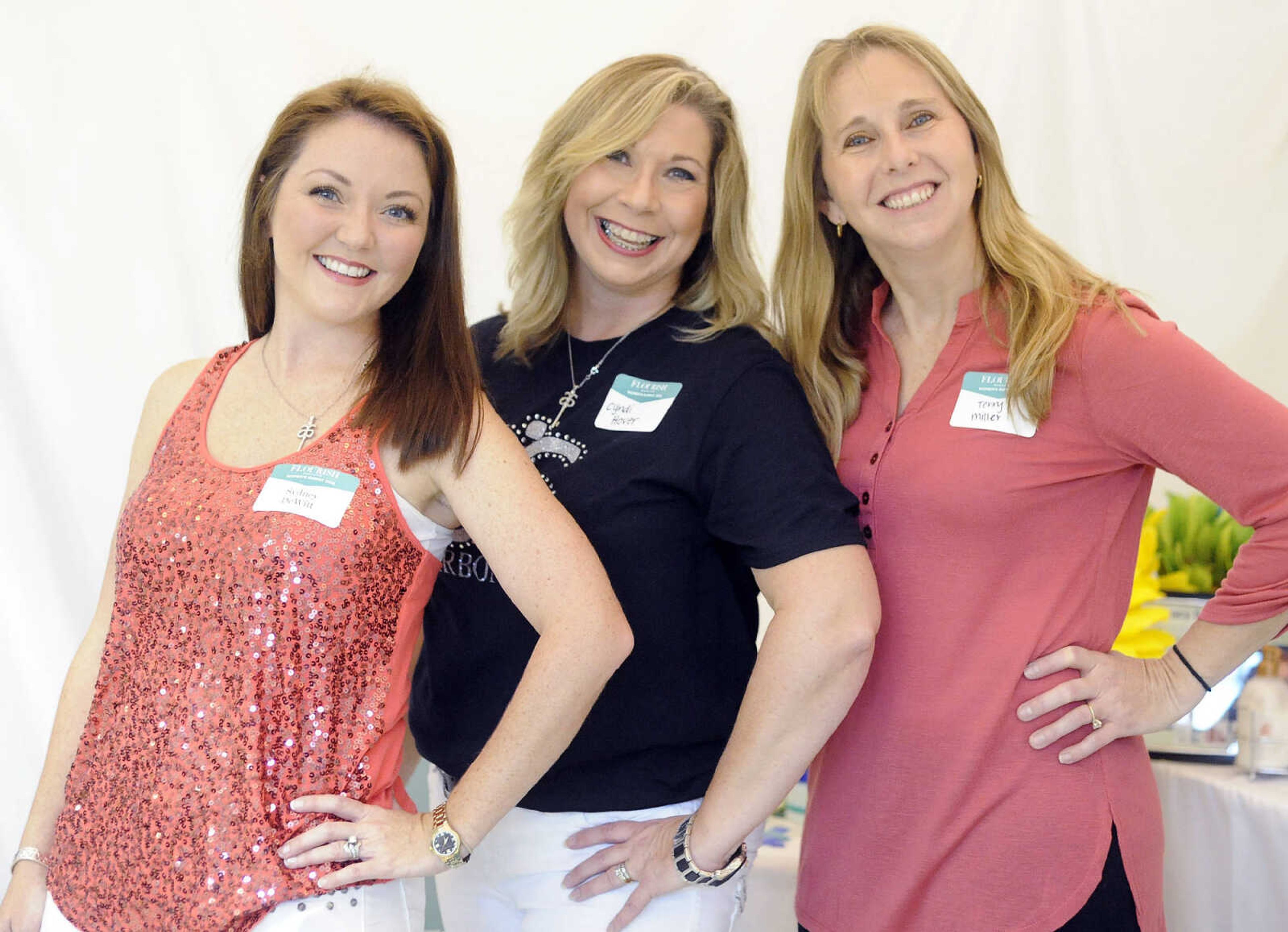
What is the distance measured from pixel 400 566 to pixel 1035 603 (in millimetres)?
819

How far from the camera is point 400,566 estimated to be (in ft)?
4.67

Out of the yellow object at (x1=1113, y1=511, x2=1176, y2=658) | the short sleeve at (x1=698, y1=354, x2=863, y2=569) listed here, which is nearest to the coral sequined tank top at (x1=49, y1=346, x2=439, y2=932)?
the short sleeve at (x1=698, y1=354, x2=863, y2=569)

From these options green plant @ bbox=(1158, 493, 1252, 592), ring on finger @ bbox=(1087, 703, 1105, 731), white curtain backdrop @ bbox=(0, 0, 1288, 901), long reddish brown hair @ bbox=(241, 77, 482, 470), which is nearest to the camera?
long reddish brown hair @ bbox=(241, 77, 482, 470)

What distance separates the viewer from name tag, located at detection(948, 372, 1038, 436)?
1.59m

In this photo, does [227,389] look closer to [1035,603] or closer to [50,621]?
[1035,603]

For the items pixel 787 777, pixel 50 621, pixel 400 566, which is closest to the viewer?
pixel 400 566

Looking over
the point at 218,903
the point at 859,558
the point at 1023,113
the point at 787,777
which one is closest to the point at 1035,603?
the point at 859,558

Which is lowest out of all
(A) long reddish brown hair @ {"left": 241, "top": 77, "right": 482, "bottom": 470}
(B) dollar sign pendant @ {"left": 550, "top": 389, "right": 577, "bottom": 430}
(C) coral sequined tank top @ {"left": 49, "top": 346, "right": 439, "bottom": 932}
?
(C) coral sequined tank top @ {"left": 49, "top": 346, "right": 439, "bottom": 932}

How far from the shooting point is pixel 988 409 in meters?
1.63

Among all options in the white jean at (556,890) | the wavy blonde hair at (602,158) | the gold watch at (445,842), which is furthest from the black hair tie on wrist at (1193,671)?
the gold watch at (445,842)

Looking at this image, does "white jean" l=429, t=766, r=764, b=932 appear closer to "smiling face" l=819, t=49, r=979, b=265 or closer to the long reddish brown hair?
the long reddish brown hair

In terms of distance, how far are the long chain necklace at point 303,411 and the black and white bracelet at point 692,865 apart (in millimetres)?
701

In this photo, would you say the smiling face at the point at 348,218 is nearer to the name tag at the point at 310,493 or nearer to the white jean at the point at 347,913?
→ the name tag at the point at 310,493

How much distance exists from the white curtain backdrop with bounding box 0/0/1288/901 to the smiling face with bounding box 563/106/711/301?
1.13 m
